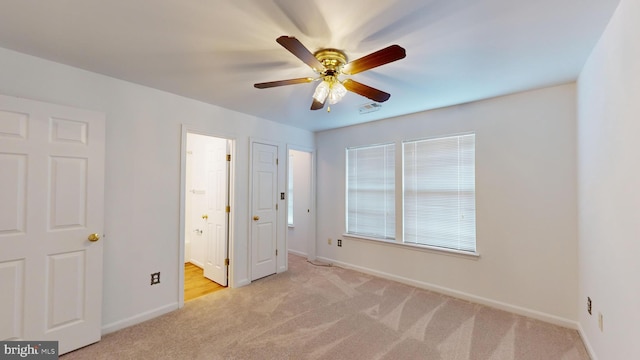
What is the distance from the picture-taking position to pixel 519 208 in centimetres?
285

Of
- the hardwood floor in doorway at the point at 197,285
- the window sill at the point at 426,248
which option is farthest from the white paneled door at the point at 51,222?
the window sill at the point at 426,248

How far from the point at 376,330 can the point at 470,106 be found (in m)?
2.76

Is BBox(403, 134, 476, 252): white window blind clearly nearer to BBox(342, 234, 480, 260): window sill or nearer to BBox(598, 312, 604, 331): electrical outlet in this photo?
BBox(342, 234, 480, 260): window sill

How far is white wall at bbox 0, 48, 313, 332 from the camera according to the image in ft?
7.20

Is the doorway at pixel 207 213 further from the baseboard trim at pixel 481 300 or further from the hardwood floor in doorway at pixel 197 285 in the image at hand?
the baseboard trim at pixel 481 300

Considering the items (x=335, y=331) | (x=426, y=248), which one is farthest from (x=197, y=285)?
(x=426, y=248)

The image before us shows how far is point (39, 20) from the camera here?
1642 millimetres

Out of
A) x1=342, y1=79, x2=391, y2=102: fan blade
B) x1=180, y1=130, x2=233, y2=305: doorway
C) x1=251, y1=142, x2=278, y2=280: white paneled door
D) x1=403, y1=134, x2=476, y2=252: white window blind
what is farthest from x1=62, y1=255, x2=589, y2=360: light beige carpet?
x1=342, y1=79, x2=391, y2=102: fan blade

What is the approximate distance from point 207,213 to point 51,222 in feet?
6.42

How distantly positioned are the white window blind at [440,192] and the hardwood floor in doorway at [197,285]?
2.77 metres

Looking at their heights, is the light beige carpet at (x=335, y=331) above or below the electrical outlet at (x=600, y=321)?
below

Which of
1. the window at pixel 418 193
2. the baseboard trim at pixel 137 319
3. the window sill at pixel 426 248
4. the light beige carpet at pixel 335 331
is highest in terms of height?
the window at pixel 418 193

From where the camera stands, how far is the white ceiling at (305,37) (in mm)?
1504

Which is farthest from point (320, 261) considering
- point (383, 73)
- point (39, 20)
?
point (39, 20)
